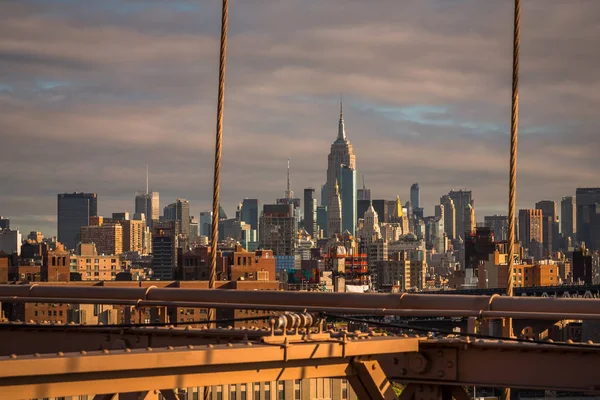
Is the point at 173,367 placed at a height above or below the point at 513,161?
below

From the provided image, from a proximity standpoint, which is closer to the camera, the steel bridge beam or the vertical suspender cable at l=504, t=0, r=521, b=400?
the steel bridge beam

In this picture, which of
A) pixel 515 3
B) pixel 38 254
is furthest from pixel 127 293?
pixel 38 254

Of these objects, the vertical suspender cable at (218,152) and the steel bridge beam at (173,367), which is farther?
the vertical suspender cable at (218,152)

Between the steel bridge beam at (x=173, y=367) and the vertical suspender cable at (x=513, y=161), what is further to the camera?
the vertical suspender cable at (x=513, y=161)

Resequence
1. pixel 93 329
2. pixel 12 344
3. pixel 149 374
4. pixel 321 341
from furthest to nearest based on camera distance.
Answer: pixel 12 344, pixel 93 329, pixel 321 341, pixel 149 374

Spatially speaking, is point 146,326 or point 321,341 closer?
point 321,341

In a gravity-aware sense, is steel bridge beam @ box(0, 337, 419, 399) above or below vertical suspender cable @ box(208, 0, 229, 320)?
below

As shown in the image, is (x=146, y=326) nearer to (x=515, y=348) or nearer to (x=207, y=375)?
(x=207, y=375)

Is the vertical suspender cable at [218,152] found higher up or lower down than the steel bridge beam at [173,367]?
higher up

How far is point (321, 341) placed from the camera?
26.4 ft

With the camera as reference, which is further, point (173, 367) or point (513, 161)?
point (513, 161)

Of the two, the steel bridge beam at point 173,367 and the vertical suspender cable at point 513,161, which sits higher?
the vertical suspender cable at point 513,161

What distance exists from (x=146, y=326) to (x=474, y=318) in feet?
8.86

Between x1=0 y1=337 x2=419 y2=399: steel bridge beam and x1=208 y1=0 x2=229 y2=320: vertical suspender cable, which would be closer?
x1=0 y1=337 x2=419 y2=399: steel bridge beam
